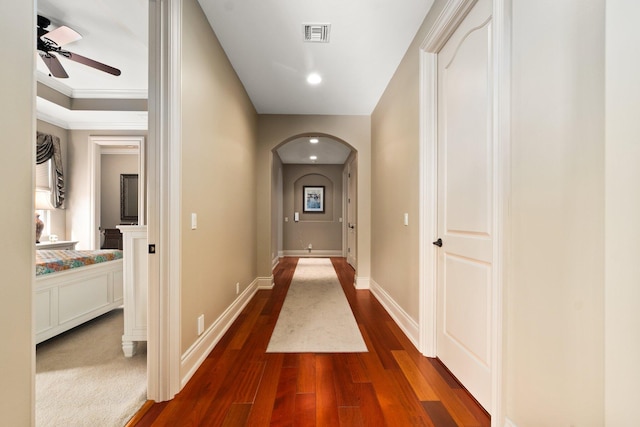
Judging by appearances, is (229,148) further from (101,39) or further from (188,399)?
(188,399)

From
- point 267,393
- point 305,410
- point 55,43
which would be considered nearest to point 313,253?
point 267,393

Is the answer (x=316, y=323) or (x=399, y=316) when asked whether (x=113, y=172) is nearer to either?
(x=316, y=323)

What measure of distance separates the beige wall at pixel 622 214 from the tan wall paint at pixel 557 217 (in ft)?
0.25

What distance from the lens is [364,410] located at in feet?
4.75

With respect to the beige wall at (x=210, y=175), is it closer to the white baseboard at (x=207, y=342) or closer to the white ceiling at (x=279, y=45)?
the white baseboard at (x=207, y=342)

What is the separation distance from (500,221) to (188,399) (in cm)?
194

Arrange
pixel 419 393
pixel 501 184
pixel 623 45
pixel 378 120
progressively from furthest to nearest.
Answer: pixel 378 120, pixel 419 393, pixel 501 184, pixel 623 45

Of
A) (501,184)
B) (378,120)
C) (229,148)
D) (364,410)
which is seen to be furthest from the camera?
(378,120)

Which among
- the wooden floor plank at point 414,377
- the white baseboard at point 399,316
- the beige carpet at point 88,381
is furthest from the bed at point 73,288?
the white baseboard at point 399,316

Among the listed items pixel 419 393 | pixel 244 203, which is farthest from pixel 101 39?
pixel 419 393

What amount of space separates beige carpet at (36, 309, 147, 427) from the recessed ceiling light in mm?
3000

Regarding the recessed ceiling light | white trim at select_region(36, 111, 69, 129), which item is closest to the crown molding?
white trim at select_region(36, 111, 69, 129)

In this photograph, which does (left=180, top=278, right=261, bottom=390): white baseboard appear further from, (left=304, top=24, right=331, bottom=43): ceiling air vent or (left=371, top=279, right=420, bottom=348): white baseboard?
(left=304, top=24, right=331, bottom=43): ceiling air vent

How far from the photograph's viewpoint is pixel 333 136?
13.1 ft
